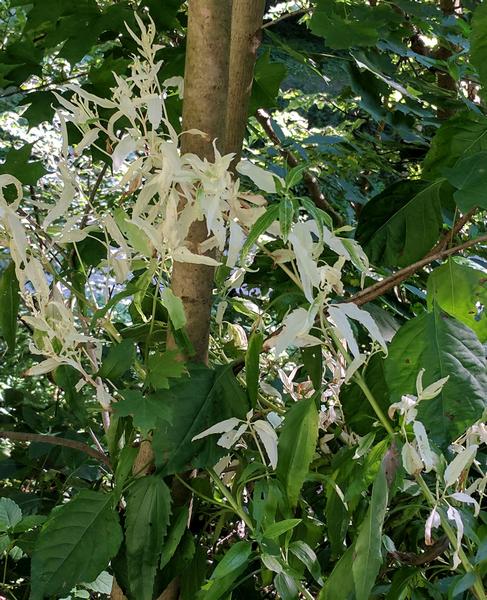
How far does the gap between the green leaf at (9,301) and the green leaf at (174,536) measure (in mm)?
175

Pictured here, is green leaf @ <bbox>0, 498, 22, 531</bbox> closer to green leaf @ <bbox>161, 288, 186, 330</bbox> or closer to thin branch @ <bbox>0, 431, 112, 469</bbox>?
thin branch @ <bbox>0, 431, 112, 469</bbox>

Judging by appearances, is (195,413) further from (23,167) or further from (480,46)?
(480,46)

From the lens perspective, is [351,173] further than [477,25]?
Yes

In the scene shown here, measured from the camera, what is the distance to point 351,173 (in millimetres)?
1475

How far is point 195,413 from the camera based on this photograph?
1.62 ft

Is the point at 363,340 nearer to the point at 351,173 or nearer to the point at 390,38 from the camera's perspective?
the point at 390,38

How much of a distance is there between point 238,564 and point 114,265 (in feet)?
0.66

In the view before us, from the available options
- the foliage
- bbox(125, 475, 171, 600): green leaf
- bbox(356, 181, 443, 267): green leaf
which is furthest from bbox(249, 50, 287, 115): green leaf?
bbox(125, 475, 171, 600): green leaf

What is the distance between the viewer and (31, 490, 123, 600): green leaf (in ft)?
1.59

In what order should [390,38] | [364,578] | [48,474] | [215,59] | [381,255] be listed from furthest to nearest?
[48,474] < [390,38] < [381,255] < [215,59] < [364,578]

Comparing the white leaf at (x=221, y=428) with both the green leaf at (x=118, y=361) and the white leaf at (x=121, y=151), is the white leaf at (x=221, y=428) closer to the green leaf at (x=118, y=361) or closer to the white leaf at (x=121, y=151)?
the green leaf at (x=118, y=361)

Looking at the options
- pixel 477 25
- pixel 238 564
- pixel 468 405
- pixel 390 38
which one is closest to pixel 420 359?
pixel 468 405

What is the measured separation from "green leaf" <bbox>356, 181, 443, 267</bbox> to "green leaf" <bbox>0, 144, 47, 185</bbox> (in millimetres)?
276

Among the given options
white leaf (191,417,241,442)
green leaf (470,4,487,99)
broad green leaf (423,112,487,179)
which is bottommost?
white leaf (191,417,241,442)
